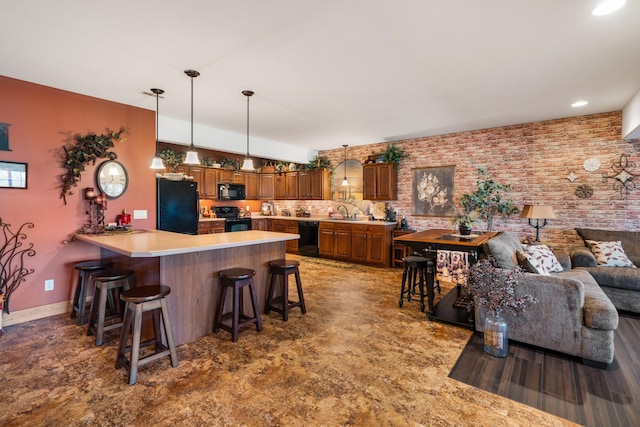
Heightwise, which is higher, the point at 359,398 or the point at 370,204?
the point at 370,204

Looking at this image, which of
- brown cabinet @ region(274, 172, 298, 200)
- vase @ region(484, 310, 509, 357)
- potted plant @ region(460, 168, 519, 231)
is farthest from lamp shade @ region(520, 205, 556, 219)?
brown cabinet @ region(274, 172, 298, 200)

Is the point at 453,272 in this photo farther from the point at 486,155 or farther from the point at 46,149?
the point at 46,149

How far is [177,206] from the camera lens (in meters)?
5.29

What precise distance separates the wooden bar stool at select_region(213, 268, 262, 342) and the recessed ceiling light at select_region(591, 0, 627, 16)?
3.40 metres

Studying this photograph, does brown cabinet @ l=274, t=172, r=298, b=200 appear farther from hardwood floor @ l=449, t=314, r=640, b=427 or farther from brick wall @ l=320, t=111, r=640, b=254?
hardwood floor @ l=449, t=314, r=640, b=427

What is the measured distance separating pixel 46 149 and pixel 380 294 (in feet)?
14.9

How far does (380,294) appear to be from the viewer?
14.6ft

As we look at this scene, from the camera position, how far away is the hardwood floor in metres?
1.96

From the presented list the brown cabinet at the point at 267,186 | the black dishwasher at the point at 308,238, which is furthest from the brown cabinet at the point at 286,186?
the black dishwasher at the point at 308,238

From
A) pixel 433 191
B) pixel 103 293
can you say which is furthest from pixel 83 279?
pixel 433 191

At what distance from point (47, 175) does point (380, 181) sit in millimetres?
5360

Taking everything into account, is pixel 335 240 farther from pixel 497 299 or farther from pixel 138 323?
pixel 138 323

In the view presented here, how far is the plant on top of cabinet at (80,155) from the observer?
3.63 meters

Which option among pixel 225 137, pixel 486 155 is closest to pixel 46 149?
pixel 225 137
